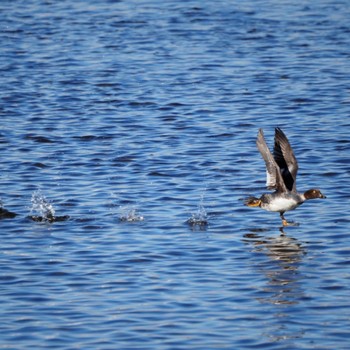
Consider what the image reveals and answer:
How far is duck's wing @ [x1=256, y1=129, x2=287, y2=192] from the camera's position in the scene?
1304 centimetres

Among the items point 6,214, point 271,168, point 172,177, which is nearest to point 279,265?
point 271,168

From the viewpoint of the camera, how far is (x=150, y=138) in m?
18.7

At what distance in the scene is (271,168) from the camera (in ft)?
43.9

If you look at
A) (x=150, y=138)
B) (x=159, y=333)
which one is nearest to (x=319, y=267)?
(x=159, y=333)

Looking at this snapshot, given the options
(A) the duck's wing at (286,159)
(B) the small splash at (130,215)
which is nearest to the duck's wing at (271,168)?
(A) the duck's wing at (286,159)

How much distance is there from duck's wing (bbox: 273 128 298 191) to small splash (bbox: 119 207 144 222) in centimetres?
207

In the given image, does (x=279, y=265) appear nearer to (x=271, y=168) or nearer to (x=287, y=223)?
(x=287, y=223)

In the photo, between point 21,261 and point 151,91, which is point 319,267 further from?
point 151,91

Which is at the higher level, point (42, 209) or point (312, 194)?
point (312, 194)

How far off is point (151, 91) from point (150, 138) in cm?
426

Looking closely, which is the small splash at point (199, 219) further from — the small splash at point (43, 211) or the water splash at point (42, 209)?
the water splash at point (42, 209)

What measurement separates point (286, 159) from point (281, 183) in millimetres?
383

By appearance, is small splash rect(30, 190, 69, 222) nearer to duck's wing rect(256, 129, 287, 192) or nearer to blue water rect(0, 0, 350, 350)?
blue water rect(0, 0, 350, 350)

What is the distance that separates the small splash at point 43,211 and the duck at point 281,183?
2684 mm
